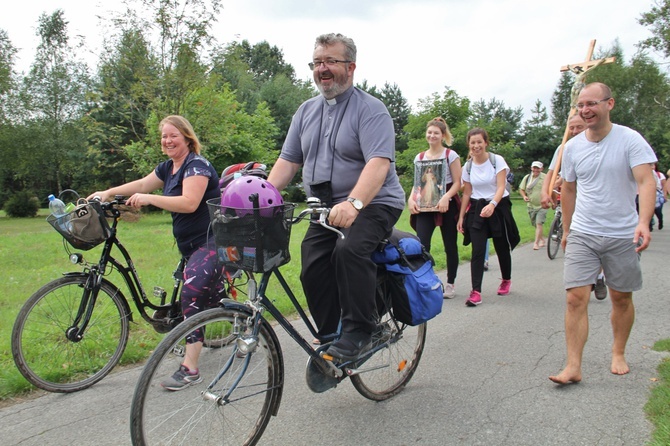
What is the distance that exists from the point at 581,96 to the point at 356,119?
1808 millimetres

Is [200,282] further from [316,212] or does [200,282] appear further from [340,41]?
[340,41]

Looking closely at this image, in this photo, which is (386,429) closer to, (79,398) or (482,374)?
(482,374)

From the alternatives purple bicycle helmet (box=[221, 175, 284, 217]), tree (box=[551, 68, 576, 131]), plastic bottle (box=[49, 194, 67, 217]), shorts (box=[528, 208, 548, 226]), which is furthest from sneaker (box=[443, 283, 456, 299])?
Answer: tree (box=[551, 68, 576, 131])

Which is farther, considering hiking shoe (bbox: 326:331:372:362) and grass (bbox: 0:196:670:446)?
grass (bbox: 0:196:670:446)

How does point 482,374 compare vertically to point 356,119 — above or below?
below

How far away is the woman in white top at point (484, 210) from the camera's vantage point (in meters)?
6.08

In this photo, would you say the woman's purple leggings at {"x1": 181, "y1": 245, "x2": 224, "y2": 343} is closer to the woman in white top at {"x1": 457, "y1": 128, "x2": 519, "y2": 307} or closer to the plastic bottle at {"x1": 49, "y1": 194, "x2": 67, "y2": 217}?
the plastic bottle at {"x1": 49, "y1": 194, "x2": 67, "y2": 217}

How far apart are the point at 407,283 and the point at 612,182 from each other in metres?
1.75

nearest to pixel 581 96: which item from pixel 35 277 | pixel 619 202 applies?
pixel 619 202

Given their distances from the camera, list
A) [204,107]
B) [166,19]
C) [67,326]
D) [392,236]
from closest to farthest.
Result: [392,236], [67,326], [166,19], [204,107]

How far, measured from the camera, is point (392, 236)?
333cm

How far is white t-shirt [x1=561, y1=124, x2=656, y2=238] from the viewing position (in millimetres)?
3570

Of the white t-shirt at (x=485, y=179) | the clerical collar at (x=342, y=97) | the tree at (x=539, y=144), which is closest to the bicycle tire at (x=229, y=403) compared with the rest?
the clerical collar at (x=342, y=97)

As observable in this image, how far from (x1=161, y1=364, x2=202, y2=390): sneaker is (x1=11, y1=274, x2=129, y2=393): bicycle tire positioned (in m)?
0.68
